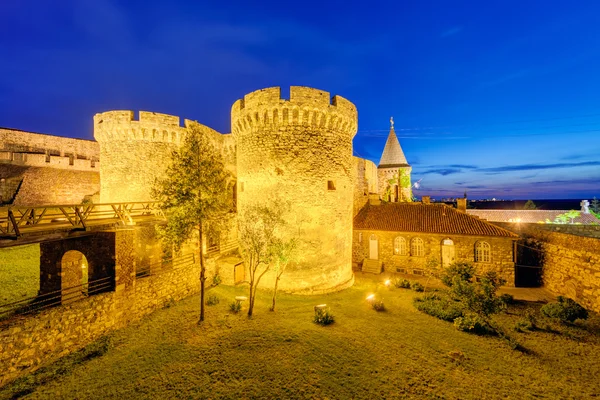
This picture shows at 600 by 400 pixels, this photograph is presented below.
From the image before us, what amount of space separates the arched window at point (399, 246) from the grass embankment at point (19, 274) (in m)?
22.7

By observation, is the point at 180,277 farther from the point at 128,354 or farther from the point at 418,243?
the point at 418,243

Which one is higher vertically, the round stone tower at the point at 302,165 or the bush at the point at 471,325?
the round stone tower at the point at 302,165

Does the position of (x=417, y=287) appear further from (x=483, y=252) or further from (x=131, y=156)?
(x=131, y=156)

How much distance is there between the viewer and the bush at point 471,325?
11484mm

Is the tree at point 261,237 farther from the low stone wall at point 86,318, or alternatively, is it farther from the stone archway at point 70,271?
the stone archway at point 70,271

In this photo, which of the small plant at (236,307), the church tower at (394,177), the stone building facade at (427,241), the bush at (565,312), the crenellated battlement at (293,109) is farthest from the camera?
the church tower at (394,177)

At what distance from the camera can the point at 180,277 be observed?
13500 millimetres

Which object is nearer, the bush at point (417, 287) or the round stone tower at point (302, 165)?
the round stone tower at point (302, 165)

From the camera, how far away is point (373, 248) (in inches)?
845

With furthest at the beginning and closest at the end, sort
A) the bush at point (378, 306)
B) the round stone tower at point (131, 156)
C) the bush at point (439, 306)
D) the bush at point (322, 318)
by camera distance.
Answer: the round stone tower at point (131, 156) < the bush at point (378, 306) < the bush at point (439, 306) < the bush at point (322, 318)

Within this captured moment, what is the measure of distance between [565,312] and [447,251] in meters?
7.06

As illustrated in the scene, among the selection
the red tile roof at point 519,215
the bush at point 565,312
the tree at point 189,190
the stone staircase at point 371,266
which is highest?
the tree at point 189,190

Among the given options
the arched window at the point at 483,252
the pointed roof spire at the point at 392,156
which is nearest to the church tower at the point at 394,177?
the pointed roof spire at the point at 392,156

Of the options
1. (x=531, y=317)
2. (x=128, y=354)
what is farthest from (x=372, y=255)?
(x=128, y=354)
